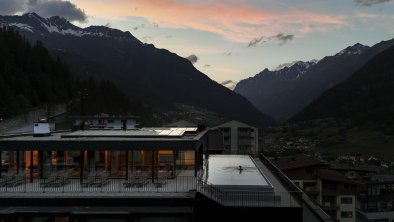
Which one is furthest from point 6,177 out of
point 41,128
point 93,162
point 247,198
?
point 247,198

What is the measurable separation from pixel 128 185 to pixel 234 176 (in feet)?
23.0

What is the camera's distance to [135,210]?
26.0 metres

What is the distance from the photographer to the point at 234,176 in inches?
1201

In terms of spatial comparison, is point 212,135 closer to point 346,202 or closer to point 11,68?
point 346,202

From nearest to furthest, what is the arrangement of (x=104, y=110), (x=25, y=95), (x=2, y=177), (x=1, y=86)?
(x=2, y=177) → (x=1, y=86) → (x=25, y=95) → (x=104, y=110)

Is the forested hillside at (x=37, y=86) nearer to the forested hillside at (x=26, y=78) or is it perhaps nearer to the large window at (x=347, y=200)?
the forested hillside at (x=26, y=78)

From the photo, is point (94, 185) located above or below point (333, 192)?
above

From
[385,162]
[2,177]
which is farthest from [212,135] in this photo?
[385,162]

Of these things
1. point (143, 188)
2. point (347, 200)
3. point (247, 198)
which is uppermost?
point (143, 188)

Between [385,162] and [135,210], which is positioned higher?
[135,210]

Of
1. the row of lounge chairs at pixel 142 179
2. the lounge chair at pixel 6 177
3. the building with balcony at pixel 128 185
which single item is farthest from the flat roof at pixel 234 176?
the lounge chair at pixel 6 177

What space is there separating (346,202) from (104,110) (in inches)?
3678

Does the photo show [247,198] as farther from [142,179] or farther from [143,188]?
[142,179]

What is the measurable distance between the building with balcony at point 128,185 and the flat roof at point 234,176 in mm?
61
